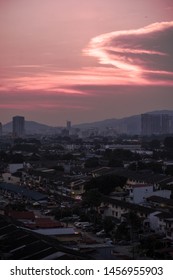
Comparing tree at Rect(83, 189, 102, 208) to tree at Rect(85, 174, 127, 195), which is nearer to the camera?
tree at Rect(83, 189, 102, 208)

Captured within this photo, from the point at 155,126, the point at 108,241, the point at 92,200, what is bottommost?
the point at 108,241

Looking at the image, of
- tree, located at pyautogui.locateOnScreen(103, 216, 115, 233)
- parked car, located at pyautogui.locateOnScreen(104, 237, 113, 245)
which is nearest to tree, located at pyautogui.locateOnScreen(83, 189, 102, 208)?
tree, located at pyautogui.locateOnScreen(103, 216, 115, 233)

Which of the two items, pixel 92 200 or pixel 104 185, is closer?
pixel 92 200

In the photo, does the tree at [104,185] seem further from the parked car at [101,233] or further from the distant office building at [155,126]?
the distant office building at [155,126]

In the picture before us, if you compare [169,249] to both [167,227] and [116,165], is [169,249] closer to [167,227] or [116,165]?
[167,227]

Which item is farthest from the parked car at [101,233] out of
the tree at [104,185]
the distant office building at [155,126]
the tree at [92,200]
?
the distant office building at [155,126]

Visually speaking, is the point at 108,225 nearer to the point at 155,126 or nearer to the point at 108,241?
the point at 108,241

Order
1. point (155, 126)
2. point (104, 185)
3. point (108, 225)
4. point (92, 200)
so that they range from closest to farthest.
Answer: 1. point (108, 225)
2. point (92, 200)
3. point (104, 185)
4. point (155, 126)

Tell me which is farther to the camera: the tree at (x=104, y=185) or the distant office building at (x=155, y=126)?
the distant office building at (x=155, y=126)

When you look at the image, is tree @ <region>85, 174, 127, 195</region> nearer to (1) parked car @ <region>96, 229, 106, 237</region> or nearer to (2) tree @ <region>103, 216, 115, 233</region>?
(2) tree @ <region>103, 216, 115, 233</region>

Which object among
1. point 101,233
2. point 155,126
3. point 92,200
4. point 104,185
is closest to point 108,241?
point 101,233

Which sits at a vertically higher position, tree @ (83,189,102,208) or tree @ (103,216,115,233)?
tree @ (83,189,102,208)

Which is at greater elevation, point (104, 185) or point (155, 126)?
point (155, 126)
